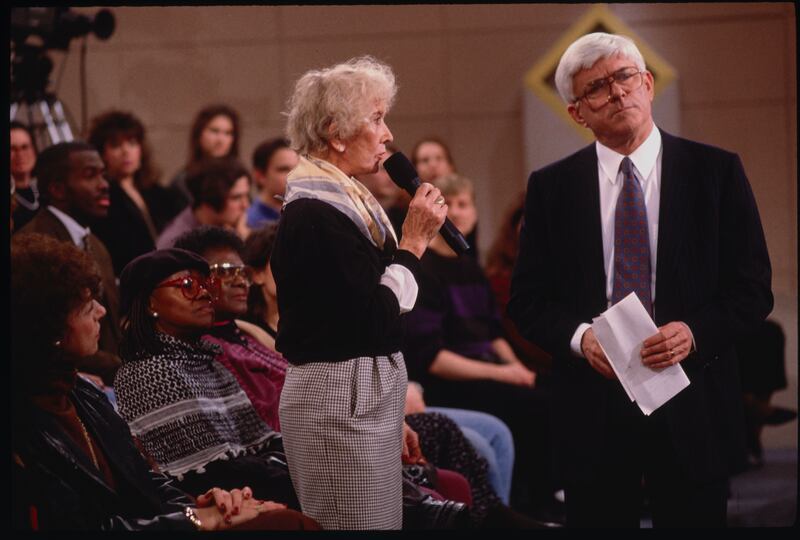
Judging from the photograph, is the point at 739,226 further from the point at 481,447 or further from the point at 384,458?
the point at 481,447

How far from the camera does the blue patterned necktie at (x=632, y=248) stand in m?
2.24

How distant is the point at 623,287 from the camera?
225 cm

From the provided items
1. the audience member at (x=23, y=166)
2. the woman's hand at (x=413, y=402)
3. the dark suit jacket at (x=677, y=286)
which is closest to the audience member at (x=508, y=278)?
the woman's hand at (x=413, y=402)

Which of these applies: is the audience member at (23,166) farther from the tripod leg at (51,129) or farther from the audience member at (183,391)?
the audience member at (183,391)

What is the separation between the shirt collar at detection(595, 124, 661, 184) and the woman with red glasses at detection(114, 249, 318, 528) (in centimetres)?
97

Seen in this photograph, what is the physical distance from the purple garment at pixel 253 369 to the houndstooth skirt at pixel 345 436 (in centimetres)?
54

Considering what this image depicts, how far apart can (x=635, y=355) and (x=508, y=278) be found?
2.14 m

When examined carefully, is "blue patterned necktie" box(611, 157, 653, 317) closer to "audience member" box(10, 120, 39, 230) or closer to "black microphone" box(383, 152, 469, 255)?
"black microphone" box(383, 152, 469, 255)

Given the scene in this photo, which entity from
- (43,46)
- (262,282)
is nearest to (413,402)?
(262,282)

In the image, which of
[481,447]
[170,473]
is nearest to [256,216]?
[481,447]

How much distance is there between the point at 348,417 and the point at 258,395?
66 cm

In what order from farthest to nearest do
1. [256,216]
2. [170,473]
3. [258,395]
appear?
[256,216], [258,395], [170,473]

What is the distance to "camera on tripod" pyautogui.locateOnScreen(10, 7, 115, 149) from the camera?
424cm

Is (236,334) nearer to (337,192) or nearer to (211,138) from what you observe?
(337,192)
